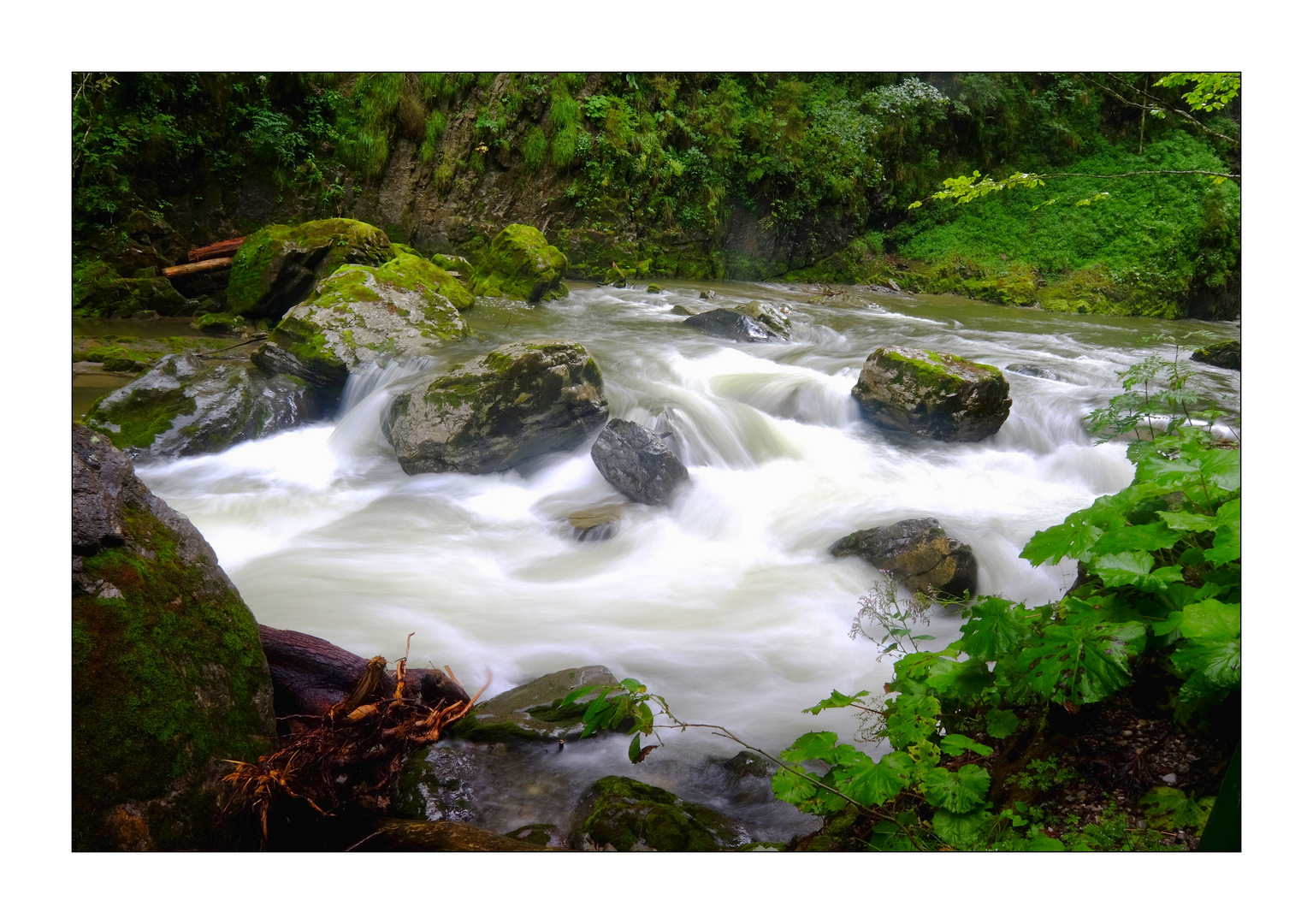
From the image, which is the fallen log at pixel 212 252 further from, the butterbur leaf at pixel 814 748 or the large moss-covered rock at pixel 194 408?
the butterbur leaf at pixel 814 748

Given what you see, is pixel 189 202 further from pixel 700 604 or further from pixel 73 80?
pixel 700 604

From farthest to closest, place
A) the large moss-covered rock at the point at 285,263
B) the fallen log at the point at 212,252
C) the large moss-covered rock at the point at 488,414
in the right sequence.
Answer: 1. the fallen log at the point at 212,252
2. the large moss-covered rock at the point at 285,263
3. the large moss-covered rock at the point at 488,414

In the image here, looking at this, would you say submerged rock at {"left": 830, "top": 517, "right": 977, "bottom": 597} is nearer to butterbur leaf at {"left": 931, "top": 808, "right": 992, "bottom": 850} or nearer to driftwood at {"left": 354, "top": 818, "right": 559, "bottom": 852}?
butterbur leaf at {"left": 931, "top": 808, "right": 992, "bottom": 850}

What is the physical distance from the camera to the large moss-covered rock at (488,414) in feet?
17.1

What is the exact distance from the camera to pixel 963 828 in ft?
5.41

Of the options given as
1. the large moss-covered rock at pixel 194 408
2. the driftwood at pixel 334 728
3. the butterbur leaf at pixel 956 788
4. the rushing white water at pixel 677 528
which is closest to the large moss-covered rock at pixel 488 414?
the rushing white water at pixel 677 528

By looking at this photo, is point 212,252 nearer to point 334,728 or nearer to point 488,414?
point 488,414

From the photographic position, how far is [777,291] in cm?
1214

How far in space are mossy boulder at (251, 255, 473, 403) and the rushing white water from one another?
0.24 m

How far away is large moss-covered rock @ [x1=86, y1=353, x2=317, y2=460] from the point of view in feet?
17.5

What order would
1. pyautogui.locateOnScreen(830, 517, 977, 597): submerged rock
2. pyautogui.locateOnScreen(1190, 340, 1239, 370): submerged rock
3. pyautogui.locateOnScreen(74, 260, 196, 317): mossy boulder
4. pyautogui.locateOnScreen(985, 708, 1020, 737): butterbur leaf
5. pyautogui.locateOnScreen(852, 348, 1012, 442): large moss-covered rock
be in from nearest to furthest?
pyautogui.locateOnScreen(985, 708, 1020, 737): butterbur leaf
pyautogui.locateOnScreen(830, 517, 977, 597): submerged rock
pyautogui.locateOnScreen(852, 348, 1012, 442): large moss-covered rock
pyautogui.locateOnScreen(1190, 340, 1239, 370): submerged rock
pyautogui.locateOnScreen(74, 260, 196, 317): mossy boulder

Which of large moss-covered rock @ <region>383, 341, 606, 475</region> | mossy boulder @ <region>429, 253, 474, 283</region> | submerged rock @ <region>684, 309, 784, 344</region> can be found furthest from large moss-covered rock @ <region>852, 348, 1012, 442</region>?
mossy boulder @ <region>429, 253, 474, 283</region>

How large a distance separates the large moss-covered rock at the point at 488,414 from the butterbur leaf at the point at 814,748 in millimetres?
3847

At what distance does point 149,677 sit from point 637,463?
346cm
